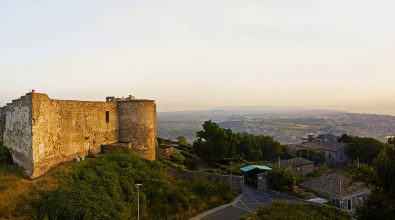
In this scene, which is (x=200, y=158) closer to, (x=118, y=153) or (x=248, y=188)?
(x=248, y=188)

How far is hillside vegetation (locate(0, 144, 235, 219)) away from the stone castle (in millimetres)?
1057

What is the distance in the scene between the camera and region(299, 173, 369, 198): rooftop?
1154 inches

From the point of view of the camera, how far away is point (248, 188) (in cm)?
3114

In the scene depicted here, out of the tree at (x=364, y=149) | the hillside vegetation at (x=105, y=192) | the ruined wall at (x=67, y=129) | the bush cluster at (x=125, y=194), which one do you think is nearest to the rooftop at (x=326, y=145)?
the tree at (x=364, y=149)

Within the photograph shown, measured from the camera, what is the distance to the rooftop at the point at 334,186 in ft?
96.2

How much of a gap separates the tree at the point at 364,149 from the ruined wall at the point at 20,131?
4338 centimetres

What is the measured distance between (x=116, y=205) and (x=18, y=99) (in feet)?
26.9

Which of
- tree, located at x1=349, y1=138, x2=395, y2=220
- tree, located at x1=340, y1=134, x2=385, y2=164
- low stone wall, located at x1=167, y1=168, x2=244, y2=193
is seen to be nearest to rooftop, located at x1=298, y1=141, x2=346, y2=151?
tree, located at x1=340, y1=134, x2=385, y2=164

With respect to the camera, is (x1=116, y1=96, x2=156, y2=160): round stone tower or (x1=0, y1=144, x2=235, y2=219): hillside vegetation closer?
(x1=0, y1=144, x2=235, y2=219): hillside vegetation

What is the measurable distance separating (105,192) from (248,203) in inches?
403

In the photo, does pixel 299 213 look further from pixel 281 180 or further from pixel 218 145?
pixel 218 145

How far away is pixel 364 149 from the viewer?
52.4m

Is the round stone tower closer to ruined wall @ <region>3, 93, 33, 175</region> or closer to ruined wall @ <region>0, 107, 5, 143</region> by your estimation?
ruined wall @ <region>0, 107, 5, 143</region>

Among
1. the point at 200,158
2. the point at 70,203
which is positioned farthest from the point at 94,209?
the point at 200,158
